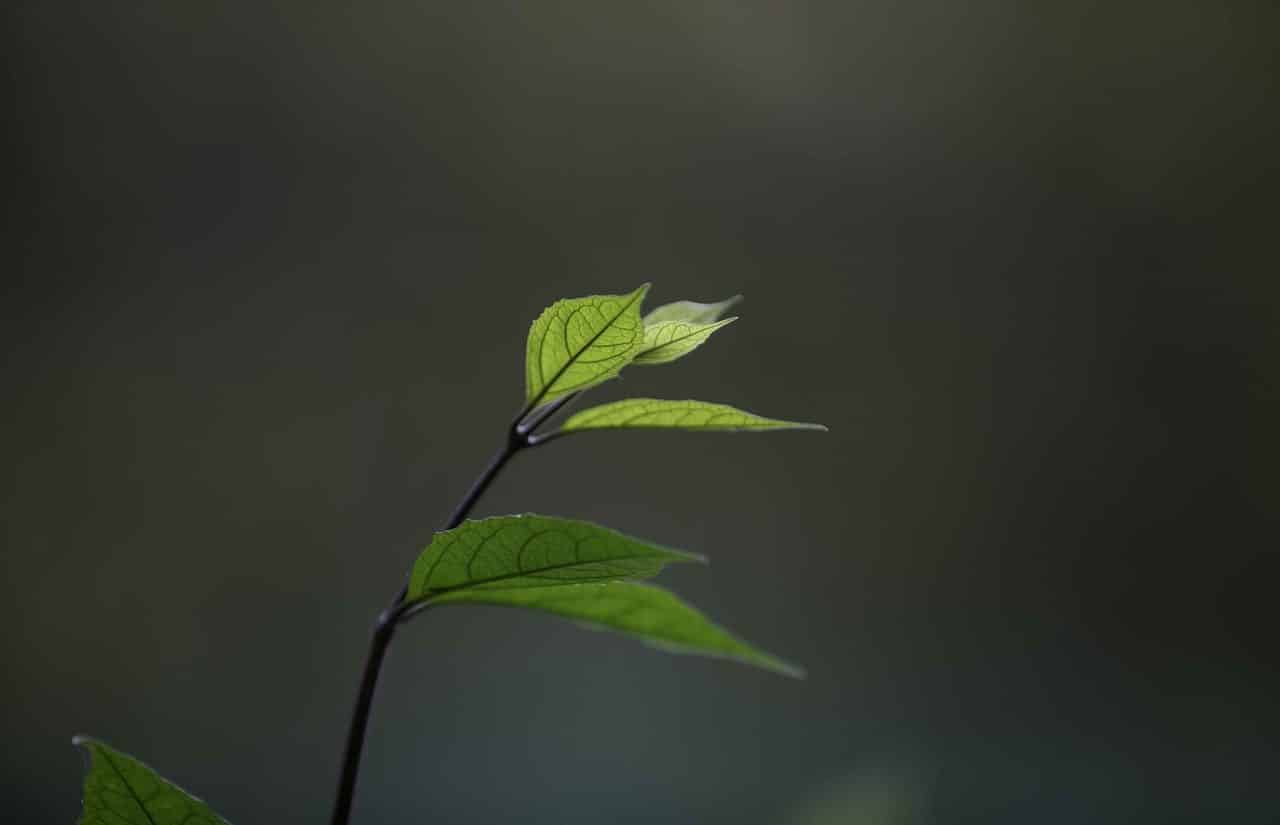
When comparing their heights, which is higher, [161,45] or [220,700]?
[161,45]

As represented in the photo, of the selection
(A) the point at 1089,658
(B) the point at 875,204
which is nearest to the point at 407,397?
(B) the point at 875,204

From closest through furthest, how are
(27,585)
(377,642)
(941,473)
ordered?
(377,642)
(27,585)
(941,473)

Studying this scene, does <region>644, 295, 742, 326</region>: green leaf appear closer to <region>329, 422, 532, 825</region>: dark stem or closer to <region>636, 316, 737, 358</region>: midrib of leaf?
<region>636, 316, 737, 358</region>: midrib of leaf

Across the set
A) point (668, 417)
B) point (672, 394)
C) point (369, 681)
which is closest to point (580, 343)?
point (668, 417)

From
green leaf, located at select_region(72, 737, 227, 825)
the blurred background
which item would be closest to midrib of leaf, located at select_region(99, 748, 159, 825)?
green leaf, located at select_region(72, 737, 227, 825)

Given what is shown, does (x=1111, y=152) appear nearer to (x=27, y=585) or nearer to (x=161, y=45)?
(x=161, y=45)
